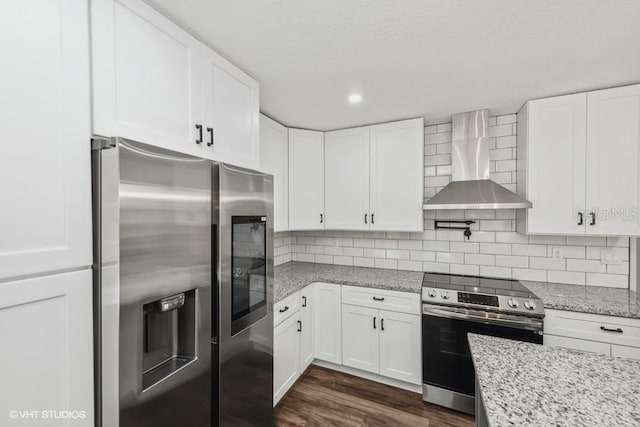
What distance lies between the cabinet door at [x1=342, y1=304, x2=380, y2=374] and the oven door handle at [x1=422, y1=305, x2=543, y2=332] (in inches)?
18.9

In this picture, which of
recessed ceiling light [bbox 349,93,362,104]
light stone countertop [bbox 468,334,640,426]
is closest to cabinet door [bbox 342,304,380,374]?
light stone countertop [bbox 468,334,640,426]

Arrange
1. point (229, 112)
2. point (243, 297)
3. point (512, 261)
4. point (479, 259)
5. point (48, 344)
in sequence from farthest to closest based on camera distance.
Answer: point (479, 259), point (512, 261), point (229, 112), point (243, 297), point (48, 344)

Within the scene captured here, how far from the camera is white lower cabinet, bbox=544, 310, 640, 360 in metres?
1.79

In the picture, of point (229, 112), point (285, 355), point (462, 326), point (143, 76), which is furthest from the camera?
point (285, 355)

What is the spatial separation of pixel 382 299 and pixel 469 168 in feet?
4.62

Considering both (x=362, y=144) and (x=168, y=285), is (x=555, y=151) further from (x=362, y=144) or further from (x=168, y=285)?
(x=168, y=285)

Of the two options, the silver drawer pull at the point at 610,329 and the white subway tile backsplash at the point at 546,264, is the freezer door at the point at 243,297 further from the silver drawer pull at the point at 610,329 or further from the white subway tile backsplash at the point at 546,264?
the white subway tile backsplash at the point at 546,264

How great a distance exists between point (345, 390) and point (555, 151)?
257 centimetres

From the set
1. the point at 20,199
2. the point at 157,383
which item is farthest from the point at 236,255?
the point at 20,199

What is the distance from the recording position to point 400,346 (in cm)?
239

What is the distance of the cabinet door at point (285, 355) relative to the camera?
2.09 m

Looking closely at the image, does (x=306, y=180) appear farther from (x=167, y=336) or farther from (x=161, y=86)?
(x=167, y=336)

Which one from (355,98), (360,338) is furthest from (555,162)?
(360,338)

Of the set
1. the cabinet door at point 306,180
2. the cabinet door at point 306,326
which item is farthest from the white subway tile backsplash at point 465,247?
the cabinet door at point 306,326
